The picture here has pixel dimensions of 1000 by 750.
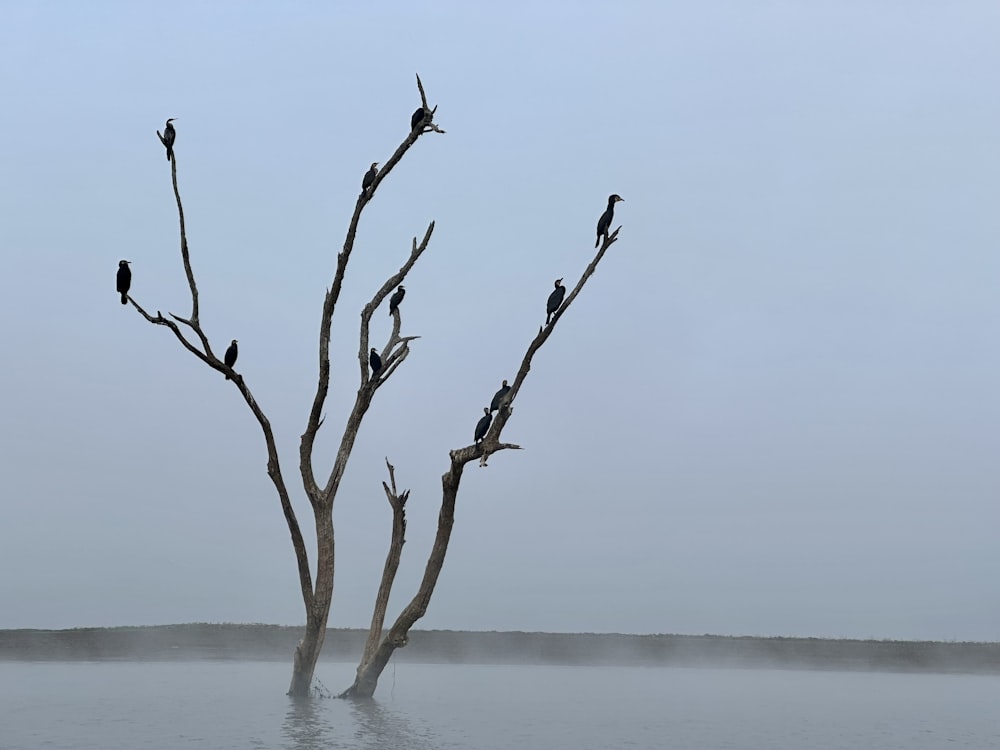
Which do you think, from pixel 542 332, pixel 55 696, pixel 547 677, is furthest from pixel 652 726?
pixel 547 677

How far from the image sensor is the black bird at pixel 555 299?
18188 millimetres

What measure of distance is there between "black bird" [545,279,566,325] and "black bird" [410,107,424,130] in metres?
3.25

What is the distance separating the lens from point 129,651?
3728 cm

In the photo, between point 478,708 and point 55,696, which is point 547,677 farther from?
point 55,696

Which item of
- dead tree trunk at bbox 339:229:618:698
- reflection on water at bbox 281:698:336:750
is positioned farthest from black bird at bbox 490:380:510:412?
reflection on water at bbox 281:698:336:750

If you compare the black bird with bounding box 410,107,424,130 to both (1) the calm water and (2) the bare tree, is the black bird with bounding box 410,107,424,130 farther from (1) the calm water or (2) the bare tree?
(1) the calm water

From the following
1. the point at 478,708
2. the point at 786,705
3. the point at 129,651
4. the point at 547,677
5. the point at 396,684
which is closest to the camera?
the point at 478,708

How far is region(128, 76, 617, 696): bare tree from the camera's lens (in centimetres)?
1789

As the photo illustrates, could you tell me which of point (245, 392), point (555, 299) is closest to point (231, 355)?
point (245, 392)

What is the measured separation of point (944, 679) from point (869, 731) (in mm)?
21529

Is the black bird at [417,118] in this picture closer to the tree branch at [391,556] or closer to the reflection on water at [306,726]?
the tree branch at [391,556]

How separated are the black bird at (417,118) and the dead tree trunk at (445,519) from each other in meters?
3.41

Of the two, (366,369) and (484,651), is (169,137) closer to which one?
(366,369)

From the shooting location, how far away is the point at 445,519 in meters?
18.5
